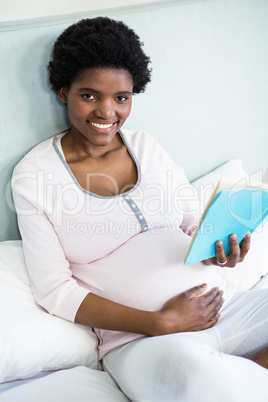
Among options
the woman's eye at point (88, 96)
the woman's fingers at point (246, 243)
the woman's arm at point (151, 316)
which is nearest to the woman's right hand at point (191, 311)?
the woman's arm at point (151, 316)

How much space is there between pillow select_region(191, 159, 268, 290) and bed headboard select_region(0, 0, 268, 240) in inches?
2.5

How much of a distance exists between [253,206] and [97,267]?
0.43 m

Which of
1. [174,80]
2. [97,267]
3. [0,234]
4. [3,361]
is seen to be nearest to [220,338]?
[97,267]

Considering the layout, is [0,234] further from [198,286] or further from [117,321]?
[198,286]

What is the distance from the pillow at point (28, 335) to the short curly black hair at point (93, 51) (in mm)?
488

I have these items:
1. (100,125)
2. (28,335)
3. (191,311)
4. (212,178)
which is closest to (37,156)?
(100,125)

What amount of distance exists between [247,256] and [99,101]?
70 cm

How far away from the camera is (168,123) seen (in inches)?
61.5

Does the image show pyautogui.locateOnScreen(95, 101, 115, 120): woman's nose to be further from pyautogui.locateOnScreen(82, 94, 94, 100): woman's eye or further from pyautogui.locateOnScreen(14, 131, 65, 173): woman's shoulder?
pyautogui.locateOnScreen(14, 131, 65, 173): woman's shoulder

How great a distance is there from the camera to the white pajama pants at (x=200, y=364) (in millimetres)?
888

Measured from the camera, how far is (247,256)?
144 cm

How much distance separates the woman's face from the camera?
111cm

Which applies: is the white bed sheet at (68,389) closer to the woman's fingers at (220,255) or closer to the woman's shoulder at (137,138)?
the woman's fingers at (220,255)

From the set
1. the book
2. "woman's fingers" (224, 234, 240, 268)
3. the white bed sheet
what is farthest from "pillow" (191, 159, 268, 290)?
the white bed sheet
